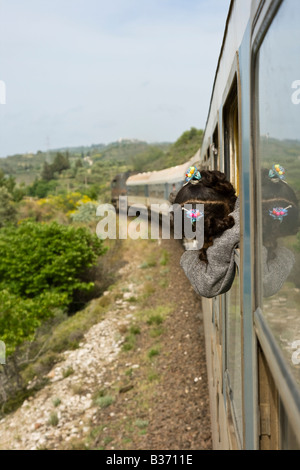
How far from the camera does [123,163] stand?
77.9 metres

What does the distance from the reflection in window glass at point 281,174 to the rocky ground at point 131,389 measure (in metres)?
6.12

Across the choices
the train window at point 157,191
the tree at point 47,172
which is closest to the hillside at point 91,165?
the tree at point 47,172

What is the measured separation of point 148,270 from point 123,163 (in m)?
60.7

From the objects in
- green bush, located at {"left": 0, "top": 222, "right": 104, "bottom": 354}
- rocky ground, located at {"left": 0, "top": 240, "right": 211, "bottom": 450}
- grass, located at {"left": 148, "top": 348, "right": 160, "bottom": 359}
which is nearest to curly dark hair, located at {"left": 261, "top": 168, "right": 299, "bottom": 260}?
rocky ground, located at {"left": 0, "top": 240, "right": 211, "bottom": 450}

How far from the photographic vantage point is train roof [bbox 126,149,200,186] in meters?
12.6

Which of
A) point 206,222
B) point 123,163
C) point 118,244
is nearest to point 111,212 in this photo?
point 118,244

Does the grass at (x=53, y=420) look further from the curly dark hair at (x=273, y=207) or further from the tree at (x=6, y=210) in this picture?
the tree at (x=6, y=210)

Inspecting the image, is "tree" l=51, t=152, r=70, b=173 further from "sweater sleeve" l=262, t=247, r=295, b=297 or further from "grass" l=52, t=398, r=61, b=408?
"sweater sleeve" l=262, t=247, r=295, b=297

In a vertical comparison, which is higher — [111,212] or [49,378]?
[111,212]

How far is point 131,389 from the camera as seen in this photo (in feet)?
31.8

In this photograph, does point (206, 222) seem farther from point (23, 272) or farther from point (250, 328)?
point (23, 272)

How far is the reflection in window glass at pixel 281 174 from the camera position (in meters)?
0.87

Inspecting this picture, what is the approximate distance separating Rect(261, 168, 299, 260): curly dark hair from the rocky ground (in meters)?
6.10

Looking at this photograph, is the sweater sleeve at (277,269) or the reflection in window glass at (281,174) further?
the sweater sleeve at (277,269)
